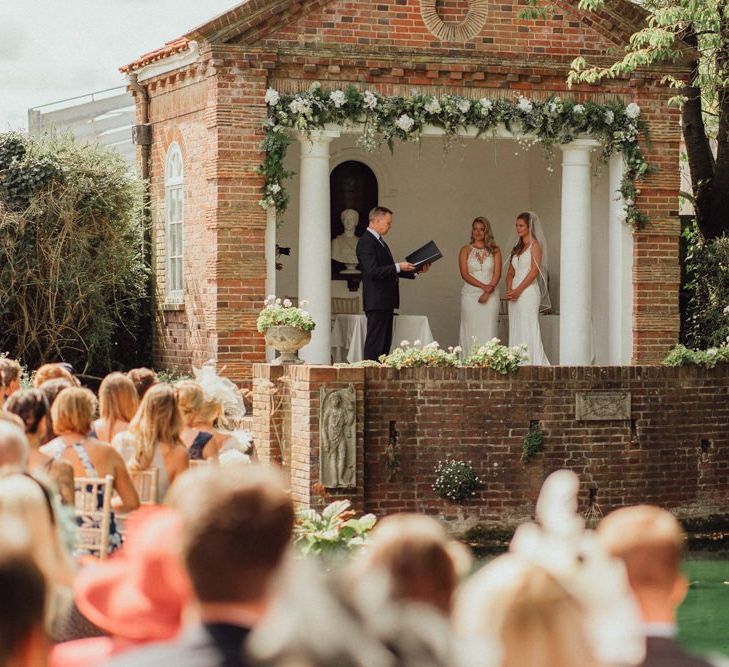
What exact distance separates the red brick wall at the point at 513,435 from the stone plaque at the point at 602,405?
7 cm

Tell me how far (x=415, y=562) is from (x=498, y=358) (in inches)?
521

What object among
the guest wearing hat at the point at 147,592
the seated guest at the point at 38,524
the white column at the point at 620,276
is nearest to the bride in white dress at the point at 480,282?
the white column at the point at 620,276

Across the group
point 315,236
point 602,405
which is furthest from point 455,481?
point 315,236

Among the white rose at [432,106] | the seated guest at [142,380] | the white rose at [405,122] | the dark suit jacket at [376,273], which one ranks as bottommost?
the seated guest at [142,380]

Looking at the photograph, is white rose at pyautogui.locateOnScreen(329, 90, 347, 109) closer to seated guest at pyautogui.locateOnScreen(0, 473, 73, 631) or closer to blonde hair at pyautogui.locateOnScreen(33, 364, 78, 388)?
blonde hair at pyautogui.locateOnScreen(33, 364, 78, 388)

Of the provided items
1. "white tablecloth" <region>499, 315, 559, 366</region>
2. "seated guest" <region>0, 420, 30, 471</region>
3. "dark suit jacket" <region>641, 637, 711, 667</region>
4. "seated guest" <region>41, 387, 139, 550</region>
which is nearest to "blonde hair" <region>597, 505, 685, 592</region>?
"dark suit jacket" <region>641, 637, 711, 667</region>

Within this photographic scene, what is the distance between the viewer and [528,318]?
19.1 m

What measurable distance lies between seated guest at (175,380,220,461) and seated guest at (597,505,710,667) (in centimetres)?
567

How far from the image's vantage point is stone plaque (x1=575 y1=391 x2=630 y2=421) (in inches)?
658

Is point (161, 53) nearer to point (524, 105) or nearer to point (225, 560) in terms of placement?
point (524, 105)

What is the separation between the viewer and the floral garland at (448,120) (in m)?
17.4

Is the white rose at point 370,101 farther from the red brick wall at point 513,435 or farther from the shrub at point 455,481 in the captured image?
the shrub at point 455,481

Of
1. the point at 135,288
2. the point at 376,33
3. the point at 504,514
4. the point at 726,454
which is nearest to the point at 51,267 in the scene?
the point at 135,288

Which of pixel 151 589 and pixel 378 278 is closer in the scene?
pixel 151 589
